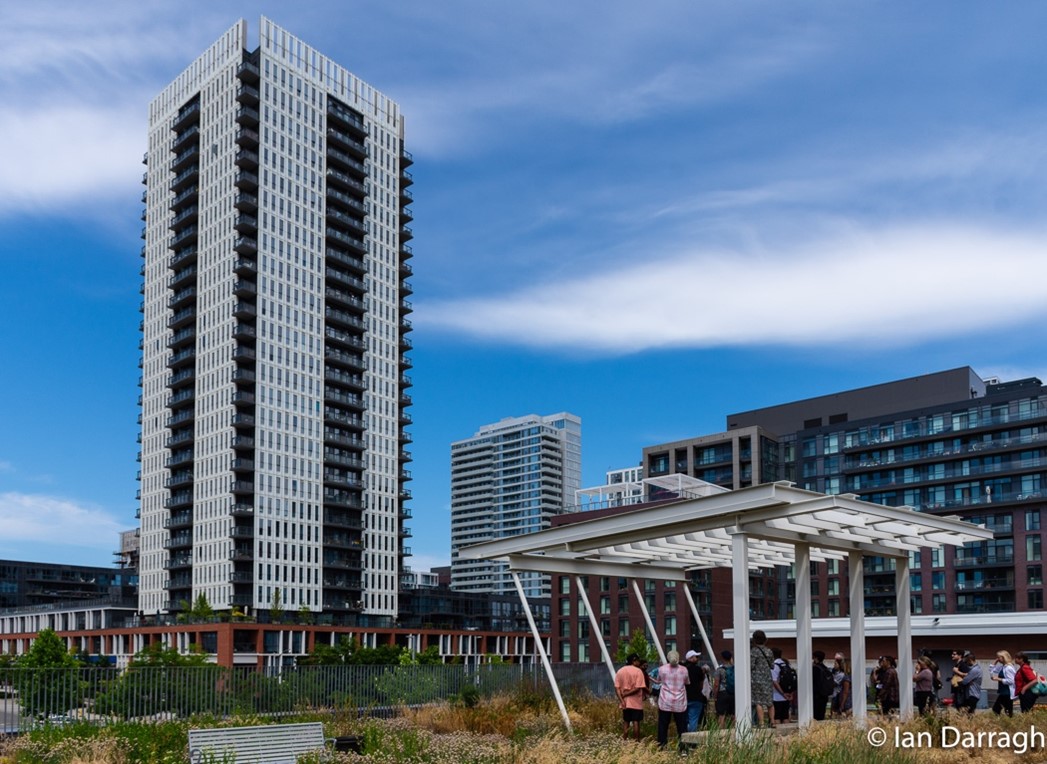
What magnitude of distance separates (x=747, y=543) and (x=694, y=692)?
3.69 m

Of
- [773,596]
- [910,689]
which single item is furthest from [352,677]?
[773,596]

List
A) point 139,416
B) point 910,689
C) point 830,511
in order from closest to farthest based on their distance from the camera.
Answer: point 830,511
point 910,689
point 139,416

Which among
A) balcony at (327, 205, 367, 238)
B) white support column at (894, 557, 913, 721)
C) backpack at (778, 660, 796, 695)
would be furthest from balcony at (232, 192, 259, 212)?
backpack at (778, 660, 796, 695)

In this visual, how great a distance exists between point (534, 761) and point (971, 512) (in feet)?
326

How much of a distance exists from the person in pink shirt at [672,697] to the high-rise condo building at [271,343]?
89.2m

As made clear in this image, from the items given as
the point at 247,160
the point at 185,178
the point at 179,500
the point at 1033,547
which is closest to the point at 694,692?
the point at 1033,547

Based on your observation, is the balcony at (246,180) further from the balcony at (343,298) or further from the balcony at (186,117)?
the balcony at (343,298)

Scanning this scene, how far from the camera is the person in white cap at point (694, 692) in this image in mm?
20359

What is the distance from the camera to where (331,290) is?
11819 centimetres

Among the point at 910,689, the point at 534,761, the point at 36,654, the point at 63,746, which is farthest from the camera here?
the point at 36,654

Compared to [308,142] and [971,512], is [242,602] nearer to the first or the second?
[308,142]

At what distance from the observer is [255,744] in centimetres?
1686

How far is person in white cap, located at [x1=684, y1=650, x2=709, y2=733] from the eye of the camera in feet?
66.8

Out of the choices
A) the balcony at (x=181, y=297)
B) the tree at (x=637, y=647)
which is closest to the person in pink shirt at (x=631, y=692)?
the tree at (x=637, y=647)
